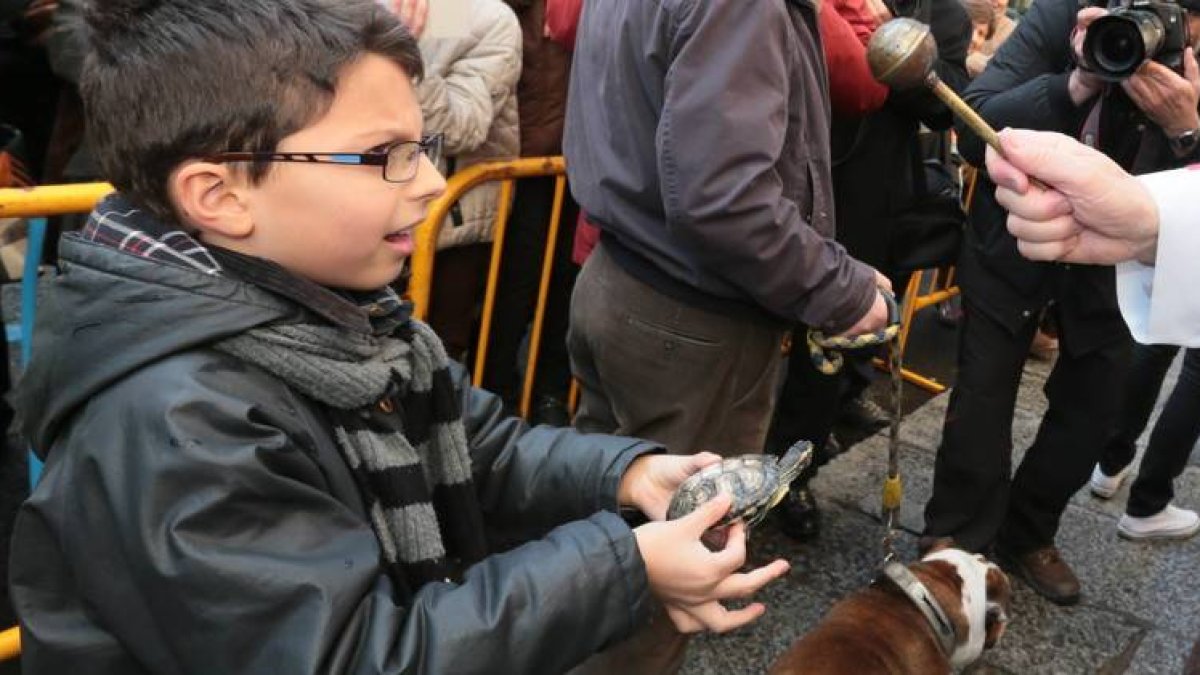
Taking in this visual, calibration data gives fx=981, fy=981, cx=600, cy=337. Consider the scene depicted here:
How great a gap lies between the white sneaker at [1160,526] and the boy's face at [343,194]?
3535 millimetres

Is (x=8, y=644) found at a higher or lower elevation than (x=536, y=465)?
lower

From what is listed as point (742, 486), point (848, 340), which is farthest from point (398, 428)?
point (848, 340)

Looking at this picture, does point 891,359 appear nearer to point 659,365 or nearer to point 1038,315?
point 659,365

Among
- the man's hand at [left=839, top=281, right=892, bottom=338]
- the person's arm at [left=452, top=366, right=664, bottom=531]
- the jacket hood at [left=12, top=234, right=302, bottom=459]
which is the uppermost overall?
the jacket hood at [left=12, top=234, right=302, bottom=459]

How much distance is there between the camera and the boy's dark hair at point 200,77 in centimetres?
122

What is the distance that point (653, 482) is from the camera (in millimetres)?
1638

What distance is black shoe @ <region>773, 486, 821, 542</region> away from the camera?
143 inches

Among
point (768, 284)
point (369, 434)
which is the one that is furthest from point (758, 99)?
point (369, 434)

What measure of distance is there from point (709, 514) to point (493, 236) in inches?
91.8

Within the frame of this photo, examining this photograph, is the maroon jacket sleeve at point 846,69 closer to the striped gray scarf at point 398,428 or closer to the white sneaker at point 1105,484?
the striped gray scarf at point 398,428

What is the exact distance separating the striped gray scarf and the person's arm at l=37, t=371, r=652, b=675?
0.06 meters

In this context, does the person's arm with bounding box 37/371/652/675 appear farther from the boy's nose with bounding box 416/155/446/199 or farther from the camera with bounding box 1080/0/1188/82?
the camera with bounding box 1080/0/1188/82

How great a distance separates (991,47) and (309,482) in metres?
7.14

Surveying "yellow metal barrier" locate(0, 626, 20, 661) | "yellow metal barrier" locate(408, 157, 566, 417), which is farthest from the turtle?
"yellow metal barrier" locate(0, 626, 20, 661)
